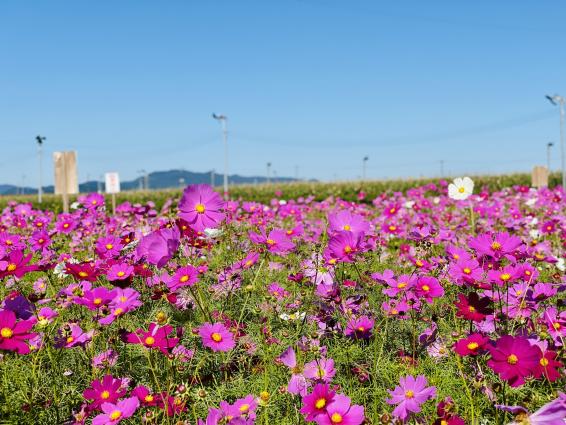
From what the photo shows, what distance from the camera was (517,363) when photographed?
4.84 ft

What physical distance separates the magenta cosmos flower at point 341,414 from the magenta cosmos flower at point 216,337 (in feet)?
1.88

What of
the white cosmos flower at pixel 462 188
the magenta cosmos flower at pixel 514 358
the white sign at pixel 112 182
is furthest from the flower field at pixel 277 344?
the white sign at pixel 112 182

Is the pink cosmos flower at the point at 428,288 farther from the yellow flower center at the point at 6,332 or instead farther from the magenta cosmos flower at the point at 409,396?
the yellow flower center at the point at 6,332

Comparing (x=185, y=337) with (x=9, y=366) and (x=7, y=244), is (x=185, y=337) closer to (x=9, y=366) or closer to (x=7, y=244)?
(x=9, y=366)

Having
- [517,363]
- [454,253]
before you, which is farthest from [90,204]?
[517,363]

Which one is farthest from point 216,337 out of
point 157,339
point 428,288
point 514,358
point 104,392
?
point 514,358

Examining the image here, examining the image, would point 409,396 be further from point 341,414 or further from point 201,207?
point 201,207

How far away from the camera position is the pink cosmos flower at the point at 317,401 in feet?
4.78

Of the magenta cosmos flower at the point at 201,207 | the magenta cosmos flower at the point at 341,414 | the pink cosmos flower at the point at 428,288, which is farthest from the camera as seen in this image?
the pink cosmos flower at the point at 428,288

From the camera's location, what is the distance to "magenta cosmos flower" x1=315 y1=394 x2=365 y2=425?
56.6 inches

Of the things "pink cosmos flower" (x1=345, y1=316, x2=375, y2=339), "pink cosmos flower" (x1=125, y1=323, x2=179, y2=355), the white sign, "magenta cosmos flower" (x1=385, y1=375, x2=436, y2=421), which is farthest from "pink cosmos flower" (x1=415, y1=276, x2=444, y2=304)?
the white sign

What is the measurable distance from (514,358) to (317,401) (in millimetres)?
543

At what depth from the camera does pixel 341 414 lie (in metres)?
1.46

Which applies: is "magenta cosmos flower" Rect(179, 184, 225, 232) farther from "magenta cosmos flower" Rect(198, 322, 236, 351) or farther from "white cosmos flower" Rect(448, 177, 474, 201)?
"white cosmos flower" Rect(448, 177, 474, 201)
